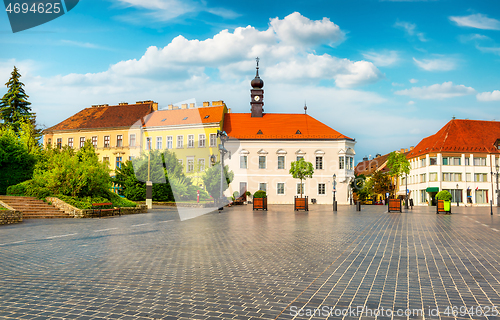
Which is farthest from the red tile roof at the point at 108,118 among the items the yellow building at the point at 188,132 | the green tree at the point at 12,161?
the green tree at the point at 12,161

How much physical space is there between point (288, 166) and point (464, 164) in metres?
32.6

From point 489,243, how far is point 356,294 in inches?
330

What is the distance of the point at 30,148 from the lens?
3238cm

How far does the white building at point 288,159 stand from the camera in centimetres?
6150

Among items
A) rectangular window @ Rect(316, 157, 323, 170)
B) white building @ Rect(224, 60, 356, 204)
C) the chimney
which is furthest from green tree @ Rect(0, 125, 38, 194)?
rectangular window @ Rect(316, 157, 323, 170)

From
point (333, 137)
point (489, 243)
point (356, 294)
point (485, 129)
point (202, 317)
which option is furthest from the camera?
point (485, 129)

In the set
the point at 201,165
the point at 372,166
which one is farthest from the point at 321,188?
the point at 372,166

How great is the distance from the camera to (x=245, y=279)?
6.92 m

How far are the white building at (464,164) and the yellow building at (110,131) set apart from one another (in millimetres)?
50674

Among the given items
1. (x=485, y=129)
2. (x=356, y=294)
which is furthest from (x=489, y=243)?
(x=485, y=129)

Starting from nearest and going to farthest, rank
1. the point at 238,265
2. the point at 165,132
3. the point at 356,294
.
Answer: the point at 356,294, the point at 238,265, the point at 165,132

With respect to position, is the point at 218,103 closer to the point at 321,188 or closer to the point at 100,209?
the point at 321,188

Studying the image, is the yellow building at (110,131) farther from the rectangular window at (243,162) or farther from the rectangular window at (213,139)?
the rectangular window at (243,162)

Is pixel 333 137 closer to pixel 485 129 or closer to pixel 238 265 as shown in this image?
pixel 485 129
